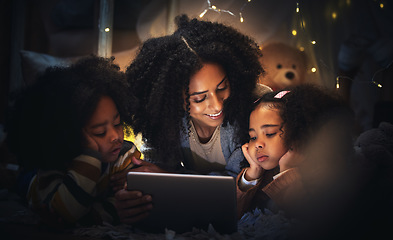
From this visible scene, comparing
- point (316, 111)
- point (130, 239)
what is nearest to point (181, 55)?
point (316, 111)

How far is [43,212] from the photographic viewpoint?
0.93 m

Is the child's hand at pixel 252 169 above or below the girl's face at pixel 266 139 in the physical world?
below

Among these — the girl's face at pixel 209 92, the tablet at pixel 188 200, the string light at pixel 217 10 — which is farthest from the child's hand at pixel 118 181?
the string light at pixel 217 10

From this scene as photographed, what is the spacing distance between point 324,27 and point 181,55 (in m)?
0.54

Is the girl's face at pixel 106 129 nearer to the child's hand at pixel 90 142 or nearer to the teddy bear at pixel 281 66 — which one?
the child's hand at pixel 90 142

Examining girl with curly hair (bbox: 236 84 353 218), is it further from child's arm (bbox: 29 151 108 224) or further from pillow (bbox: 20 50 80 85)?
pillow (bbox: 20 50 80 85)

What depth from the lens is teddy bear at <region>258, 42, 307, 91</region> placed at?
1.25 m

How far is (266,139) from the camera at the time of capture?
37.5 inches

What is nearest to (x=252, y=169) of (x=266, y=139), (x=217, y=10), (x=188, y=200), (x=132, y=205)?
(x=266, y=139)

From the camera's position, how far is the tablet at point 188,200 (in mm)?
876

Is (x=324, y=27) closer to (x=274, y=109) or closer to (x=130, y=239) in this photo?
(x=274, y=109)

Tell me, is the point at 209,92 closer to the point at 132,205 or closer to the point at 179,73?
the point at 179,73

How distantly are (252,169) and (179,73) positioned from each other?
0.40 m

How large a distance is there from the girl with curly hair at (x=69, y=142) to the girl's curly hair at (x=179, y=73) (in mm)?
145
